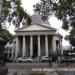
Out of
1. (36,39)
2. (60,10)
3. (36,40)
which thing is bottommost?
(60,10)

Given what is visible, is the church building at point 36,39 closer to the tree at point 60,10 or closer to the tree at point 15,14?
the tree at point 15,14

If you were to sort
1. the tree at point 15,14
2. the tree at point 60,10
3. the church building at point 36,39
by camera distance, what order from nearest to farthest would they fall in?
the tree at point 60,10 < the tree at point 15,14 < the church building at point 36,39

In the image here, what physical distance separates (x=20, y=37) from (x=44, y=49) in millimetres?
11387

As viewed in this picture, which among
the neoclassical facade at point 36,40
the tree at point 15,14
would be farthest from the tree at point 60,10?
the neoclassical facade at point 36,40

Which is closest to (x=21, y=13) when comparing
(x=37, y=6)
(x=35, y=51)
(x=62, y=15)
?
(x=37, y=6)

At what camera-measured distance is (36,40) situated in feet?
234

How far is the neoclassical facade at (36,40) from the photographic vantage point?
219 feet

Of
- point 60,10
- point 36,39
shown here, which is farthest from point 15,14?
point 36,39

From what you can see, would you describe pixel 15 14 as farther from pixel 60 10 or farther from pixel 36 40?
pixel 36 40

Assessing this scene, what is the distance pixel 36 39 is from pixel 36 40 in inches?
17.4

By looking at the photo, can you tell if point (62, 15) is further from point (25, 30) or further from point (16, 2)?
point (25, 30)

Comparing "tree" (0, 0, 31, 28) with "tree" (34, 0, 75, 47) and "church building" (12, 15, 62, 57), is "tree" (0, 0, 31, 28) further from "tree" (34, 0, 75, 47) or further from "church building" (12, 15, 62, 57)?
"church building" (12, 15, 62, 57)

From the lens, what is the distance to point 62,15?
11641 millimetres

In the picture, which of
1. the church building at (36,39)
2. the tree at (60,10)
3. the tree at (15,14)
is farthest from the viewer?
the church building at (36,39)
